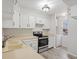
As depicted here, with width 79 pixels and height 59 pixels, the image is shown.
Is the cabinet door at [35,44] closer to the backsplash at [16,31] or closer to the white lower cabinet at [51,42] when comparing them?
the backsplash at [16,31]

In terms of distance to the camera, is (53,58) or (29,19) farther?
(29,19)

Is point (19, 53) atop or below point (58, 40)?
atop

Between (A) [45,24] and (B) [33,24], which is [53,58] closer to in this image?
(B) [33,24]

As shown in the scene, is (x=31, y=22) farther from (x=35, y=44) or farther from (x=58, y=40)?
(x=58, y=40)

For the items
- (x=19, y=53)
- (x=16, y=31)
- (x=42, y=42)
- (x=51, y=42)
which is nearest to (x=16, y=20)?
(x=16, y=31)

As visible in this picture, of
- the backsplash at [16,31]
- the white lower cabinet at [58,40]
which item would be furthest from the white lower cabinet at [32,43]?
the white lower cabinet at [58,40]

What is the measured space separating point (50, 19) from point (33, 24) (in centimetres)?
195

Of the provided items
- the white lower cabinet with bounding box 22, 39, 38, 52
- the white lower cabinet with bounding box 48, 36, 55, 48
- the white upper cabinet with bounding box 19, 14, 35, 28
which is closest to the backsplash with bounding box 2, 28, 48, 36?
the white upper cabinet with bounding box 19, 14, 35, 28

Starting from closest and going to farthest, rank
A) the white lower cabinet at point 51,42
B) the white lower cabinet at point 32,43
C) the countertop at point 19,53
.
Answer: the countertop at point 19,53 → the white lower cabinet at point 32,43 → the white lower cabinet at point 51,42

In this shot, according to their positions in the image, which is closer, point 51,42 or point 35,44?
point 35,44

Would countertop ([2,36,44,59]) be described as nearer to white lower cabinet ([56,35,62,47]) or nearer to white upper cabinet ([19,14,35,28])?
white upper cabinet ([19,14,35,28])

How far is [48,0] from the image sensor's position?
3270 millimetres

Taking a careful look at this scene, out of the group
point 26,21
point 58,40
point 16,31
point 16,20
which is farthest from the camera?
point 58,40

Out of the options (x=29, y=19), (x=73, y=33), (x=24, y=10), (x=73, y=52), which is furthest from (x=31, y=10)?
(x=73, y=52)
